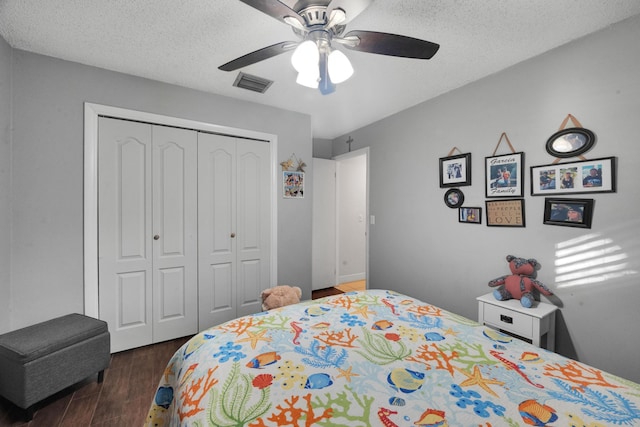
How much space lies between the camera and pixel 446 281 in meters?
2.75

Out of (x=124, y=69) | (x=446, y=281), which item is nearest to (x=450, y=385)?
(x=446, y=281)

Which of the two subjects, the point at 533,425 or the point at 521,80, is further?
the point at 521,80

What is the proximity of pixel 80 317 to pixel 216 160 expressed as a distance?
1700mm

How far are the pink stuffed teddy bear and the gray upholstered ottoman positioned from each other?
2986 mm

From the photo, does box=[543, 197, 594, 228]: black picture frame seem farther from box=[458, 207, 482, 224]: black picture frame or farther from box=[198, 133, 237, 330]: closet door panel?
box=[198, 133, 237, 330]: closet door panel

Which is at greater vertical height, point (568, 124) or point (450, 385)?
point (568, 124)

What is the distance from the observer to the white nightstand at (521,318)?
1.86m

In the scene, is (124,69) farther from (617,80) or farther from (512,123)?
(617,80)

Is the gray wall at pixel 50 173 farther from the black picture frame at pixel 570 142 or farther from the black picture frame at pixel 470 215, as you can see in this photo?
the black picture frame at pixel 570 142

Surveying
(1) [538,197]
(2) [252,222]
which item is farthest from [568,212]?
(2) [252,222]

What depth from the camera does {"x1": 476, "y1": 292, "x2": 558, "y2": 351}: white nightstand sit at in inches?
73.1

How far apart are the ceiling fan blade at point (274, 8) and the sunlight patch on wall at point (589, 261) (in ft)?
7.52

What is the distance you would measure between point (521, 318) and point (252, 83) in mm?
2919

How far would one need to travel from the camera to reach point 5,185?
1.92 meters
